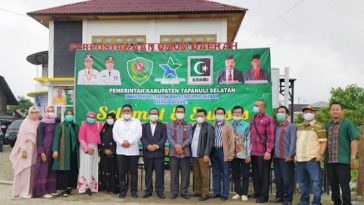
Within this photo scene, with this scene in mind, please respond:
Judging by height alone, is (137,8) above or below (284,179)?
above

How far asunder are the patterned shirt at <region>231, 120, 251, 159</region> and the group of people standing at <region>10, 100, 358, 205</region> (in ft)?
0.06

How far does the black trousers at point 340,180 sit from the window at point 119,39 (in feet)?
40.2

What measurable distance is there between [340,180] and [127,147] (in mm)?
3869

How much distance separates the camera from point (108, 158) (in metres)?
8.75

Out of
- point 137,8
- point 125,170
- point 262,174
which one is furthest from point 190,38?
point 262,174

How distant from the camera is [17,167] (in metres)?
8.35

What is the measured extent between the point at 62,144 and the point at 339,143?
16.6 feet

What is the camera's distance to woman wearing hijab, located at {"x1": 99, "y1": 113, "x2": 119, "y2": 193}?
8.62 meters

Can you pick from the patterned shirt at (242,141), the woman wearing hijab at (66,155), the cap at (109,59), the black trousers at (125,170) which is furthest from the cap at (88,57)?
the patterned shirt at (242,141)

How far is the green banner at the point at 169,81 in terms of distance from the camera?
31.6 ft

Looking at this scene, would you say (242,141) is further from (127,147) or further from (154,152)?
(127,147)

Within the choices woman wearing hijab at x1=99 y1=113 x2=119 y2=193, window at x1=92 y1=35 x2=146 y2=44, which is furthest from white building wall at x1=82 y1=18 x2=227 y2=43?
woman wearing hijab at x1=99 y1=113 x2=119 y2=193

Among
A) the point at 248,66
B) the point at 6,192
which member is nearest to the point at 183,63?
the point at 248,66

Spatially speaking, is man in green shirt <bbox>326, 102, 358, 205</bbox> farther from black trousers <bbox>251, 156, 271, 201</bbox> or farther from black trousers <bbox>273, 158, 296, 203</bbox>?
black trousers <bbox>251, 156, 271, 201</bbox>
